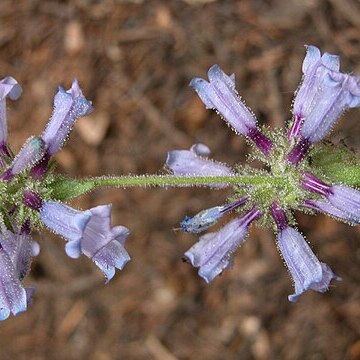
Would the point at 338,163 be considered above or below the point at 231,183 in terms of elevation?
above

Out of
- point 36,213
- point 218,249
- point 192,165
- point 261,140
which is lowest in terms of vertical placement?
point 36,213

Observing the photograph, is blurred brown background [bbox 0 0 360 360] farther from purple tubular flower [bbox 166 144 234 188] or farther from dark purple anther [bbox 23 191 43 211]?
dark purple anther [bbox 23 191 43 211]

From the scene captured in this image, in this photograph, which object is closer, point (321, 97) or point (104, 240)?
point (104, 240)

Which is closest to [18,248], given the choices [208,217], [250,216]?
[208,217]

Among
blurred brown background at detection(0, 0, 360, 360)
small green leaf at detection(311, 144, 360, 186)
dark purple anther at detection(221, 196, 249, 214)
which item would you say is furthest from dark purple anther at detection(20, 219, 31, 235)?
blurred brown background at detection(0, 0, 360, 360)

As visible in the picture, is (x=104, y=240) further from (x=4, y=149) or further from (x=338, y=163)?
(x=338, y=163)

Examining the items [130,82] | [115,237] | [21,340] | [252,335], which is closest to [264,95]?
[130,82]

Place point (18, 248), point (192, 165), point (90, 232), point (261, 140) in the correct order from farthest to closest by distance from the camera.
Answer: point (192, 165) < point (261, 140) < point (18, 248) < point (90, 232)

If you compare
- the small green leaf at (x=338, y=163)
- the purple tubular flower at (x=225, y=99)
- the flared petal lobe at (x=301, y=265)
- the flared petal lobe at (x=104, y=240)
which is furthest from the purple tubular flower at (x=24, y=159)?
the small green leaf at (x=338, y=163)
